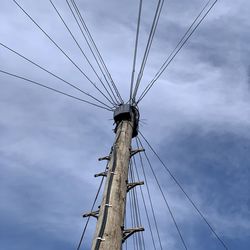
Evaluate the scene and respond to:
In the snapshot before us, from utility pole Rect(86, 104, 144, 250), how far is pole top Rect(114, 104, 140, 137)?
0.27ft

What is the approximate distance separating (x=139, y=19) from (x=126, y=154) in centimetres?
362

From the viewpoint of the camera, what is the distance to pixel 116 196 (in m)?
6.59

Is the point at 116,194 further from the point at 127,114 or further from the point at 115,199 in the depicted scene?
the point at 127,114

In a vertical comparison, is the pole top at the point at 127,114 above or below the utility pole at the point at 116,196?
above

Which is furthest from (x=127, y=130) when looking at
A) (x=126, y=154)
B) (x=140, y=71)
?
(x=140, y=71)

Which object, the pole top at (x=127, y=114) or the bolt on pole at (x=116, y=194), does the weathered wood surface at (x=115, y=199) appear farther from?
the pole top at (x=127, y=114)

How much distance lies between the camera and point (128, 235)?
6.40 m

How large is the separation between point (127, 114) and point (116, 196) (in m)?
2.79

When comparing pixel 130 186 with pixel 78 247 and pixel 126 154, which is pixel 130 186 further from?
pixel 78 247

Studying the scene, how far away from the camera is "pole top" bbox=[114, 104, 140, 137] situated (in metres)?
8.98

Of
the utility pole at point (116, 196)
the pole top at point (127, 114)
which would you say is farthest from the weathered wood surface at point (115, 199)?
the pole top at point (127, 114)

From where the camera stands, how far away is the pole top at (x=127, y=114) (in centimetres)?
898

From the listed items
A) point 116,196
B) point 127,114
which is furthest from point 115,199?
point 127,114

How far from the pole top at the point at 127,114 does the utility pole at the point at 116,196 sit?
0.27ft
